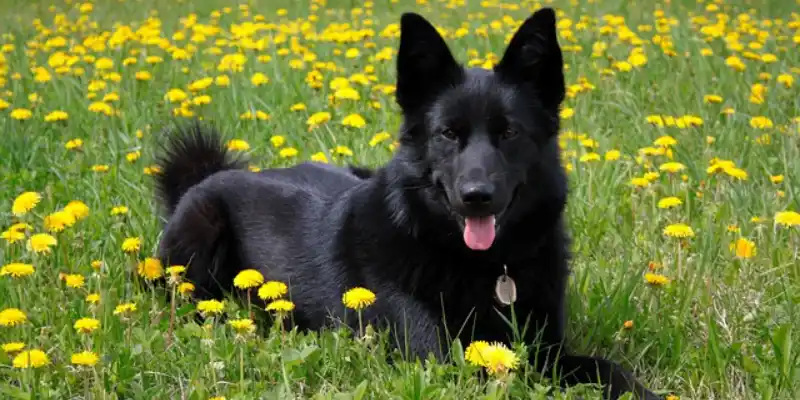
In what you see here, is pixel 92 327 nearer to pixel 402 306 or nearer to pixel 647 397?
pixel 402 306

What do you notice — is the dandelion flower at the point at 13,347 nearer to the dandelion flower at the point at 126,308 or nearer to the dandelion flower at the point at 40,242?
the dandelion flower at the point at 126,308

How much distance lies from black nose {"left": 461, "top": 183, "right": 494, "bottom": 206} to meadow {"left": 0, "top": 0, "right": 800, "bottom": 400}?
0.40 meters

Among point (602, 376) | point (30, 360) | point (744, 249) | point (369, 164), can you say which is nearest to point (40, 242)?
point (30, 360)

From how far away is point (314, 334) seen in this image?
309 cm

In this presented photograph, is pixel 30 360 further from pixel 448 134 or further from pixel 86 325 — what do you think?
pixel 448 134

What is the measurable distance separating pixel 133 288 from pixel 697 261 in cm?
199

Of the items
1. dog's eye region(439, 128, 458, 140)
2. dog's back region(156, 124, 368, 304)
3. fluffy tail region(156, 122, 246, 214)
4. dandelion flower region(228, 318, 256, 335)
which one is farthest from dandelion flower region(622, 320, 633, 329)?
fluffy tail region(156, 122, 246, 214)

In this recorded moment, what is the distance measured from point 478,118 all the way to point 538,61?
12.0 inches

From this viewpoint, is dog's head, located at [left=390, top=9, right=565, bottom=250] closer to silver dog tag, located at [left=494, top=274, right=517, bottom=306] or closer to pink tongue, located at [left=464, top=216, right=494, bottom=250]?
pink tongue, located at [left=464, top=216, right=494, bottom=250]

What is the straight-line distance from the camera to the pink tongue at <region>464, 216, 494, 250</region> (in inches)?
113

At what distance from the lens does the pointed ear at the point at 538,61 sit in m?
2.95

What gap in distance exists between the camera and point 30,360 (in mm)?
2357

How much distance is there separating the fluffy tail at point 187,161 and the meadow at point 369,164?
78 millimetres

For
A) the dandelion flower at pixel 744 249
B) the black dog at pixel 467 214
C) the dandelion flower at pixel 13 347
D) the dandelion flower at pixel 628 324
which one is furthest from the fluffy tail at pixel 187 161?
the dandelion flower at pixel 744 249
